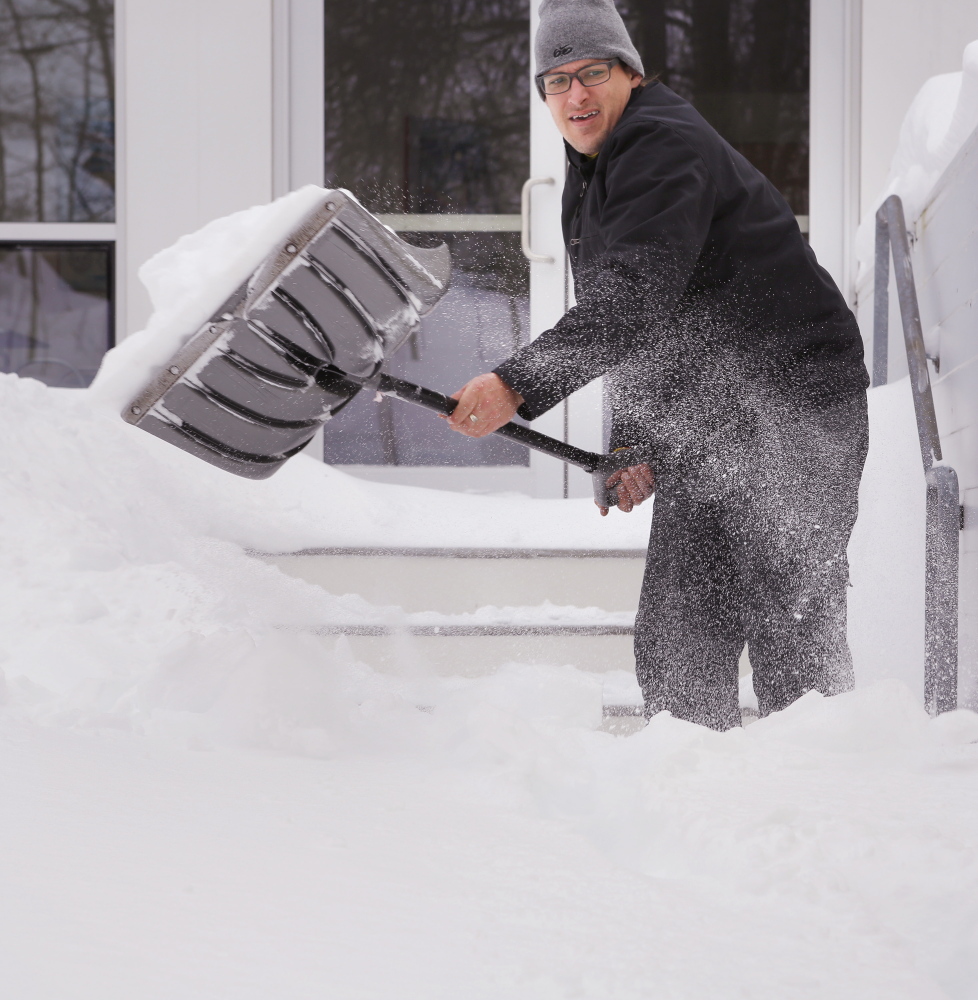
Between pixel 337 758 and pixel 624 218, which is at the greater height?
pixel 624 218

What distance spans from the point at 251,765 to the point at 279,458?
29.1 inches


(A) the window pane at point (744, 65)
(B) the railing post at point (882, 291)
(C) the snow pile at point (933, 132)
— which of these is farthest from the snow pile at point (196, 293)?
(A) the window pane at point (744, 65)

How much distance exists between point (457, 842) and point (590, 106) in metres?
1.35

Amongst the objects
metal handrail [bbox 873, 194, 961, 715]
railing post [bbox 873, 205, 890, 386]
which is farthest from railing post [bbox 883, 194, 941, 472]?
railing post [bbox 873, 205, 890, 386]

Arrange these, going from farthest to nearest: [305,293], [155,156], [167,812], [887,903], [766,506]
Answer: [155,156], [766,506], [305,293], [167,812], [887,903]

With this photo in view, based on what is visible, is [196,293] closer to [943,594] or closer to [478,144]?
[943,594]

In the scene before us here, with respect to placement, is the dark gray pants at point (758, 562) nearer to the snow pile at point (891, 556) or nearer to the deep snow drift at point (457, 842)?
the deep snow drift at point (457, 842)

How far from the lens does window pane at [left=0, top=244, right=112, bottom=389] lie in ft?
12.0

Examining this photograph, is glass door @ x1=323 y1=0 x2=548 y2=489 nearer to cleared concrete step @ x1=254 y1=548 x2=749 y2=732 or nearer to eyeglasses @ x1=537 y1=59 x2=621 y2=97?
cleared concrete step @ x1=254 y1=548 x2=749 y2=732

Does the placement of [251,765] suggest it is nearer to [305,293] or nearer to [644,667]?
[305,293]

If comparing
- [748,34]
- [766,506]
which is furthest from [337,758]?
[748,34]

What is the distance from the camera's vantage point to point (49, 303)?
145 inches

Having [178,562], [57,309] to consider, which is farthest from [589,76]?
[57,309]

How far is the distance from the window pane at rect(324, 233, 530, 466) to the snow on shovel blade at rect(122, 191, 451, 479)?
6.43ft
